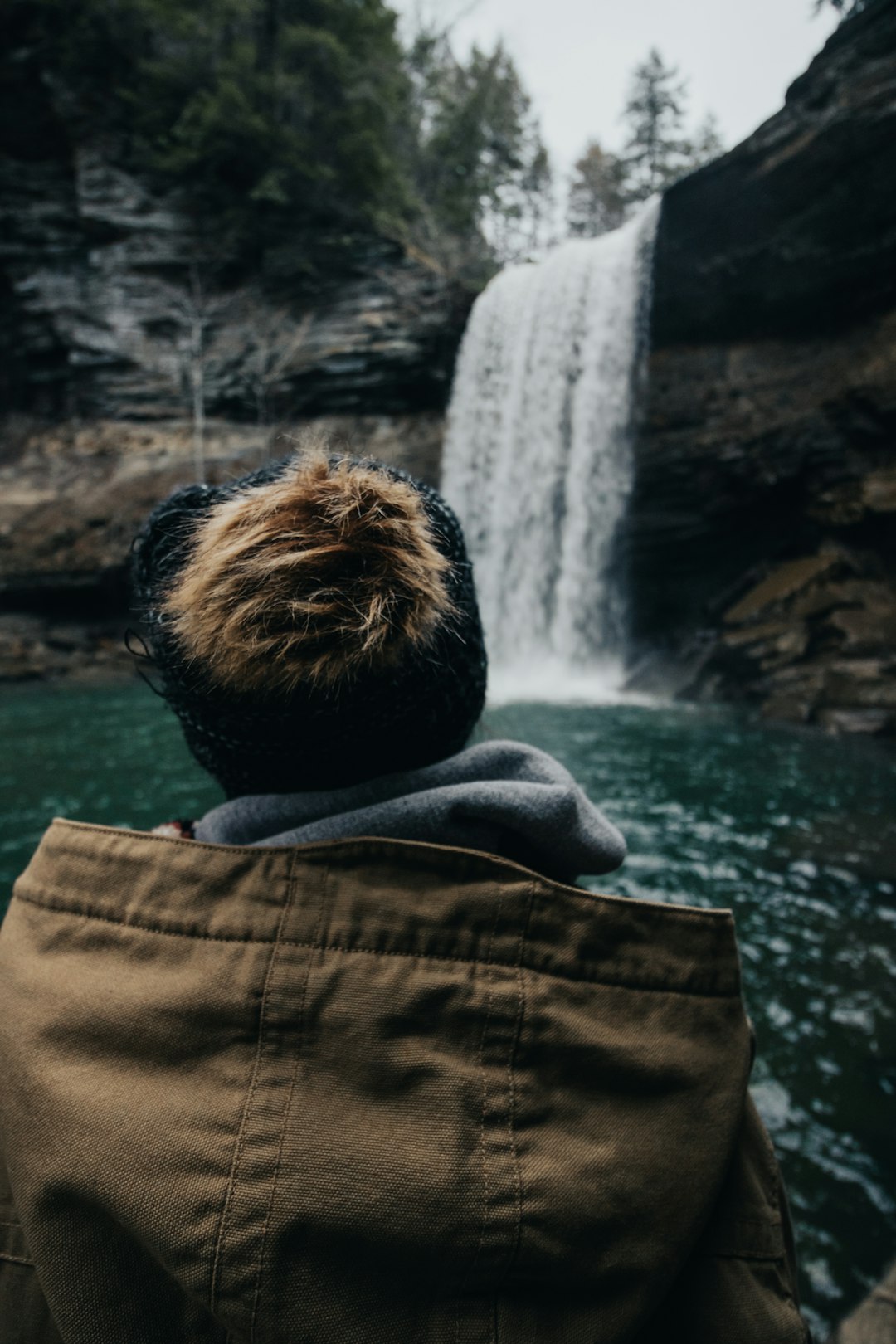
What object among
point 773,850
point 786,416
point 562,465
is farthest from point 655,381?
point 773,850

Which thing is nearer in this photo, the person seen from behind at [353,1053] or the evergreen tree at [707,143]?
the person seen from behind at [353,1053]

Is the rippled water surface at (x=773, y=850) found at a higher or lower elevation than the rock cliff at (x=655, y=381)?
lower

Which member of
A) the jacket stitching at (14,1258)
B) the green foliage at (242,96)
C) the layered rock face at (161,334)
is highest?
the green foliage at (242,96)

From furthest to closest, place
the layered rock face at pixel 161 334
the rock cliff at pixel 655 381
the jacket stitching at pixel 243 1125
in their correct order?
the layered rock face at pixel 161 334, the rock cliff at pixel 655 381, the jacket stitching at pixel 243 1125

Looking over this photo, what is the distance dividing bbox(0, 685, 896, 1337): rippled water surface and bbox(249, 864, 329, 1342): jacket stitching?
2.17 meters

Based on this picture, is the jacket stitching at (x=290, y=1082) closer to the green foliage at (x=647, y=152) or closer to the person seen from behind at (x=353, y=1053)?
the person seen from behind at (x=353, y=1053)

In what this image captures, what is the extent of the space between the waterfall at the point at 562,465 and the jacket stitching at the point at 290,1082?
11638mm

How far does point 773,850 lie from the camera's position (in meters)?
4.76

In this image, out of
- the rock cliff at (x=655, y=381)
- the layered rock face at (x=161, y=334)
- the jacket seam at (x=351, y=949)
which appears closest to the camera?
the jacket seam at (x=351, y=949)

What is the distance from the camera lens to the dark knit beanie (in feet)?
2.46

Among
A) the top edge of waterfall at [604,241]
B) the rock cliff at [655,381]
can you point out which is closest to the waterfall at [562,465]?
the top edge of waterfall at [604,241]

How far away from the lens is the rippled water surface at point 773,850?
2.31 meters

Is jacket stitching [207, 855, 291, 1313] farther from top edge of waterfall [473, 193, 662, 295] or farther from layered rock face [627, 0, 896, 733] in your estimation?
top edge of waterfall [473, 193, 662, 295]

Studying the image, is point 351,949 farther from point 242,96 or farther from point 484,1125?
point 242,96
